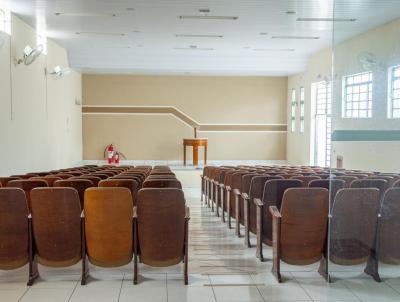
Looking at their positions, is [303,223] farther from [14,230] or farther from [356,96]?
[14,230]

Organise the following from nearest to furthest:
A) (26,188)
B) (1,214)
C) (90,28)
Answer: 1. (1,214)
2. (26,188)
3. (90,28)

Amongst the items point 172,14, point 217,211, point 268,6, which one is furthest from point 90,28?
point 217,211

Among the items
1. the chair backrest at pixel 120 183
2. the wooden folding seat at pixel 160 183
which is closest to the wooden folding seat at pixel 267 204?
the wooden folding seat at pixel 160 183

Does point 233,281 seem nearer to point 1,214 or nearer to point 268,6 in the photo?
point 1,214

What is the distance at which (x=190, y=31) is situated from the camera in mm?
11211

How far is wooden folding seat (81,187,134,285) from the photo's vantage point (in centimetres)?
371

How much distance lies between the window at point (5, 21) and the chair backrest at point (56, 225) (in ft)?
21.8

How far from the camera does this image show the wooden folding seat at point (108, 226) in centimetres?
371

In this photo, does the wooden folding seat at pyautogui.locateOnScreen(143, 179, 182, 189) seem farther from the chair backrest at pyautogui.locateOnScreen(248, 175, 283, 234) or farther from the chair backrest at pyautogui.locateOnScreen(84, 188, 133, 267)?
the chair backrest at pyautogui.locateOnScreen(84, 188, 133, 267)

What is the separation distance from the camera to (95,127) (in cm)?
1684

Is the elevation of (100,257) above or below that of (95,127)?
below

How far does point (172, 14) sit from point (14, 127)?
4121 millimetres

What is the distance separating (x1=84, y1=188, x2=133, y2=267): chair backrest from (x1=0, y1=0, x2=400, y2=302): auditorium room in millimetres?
12

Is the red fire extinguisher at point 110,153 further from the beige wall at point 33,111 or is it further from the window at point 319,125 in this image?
the window at point 319,125
